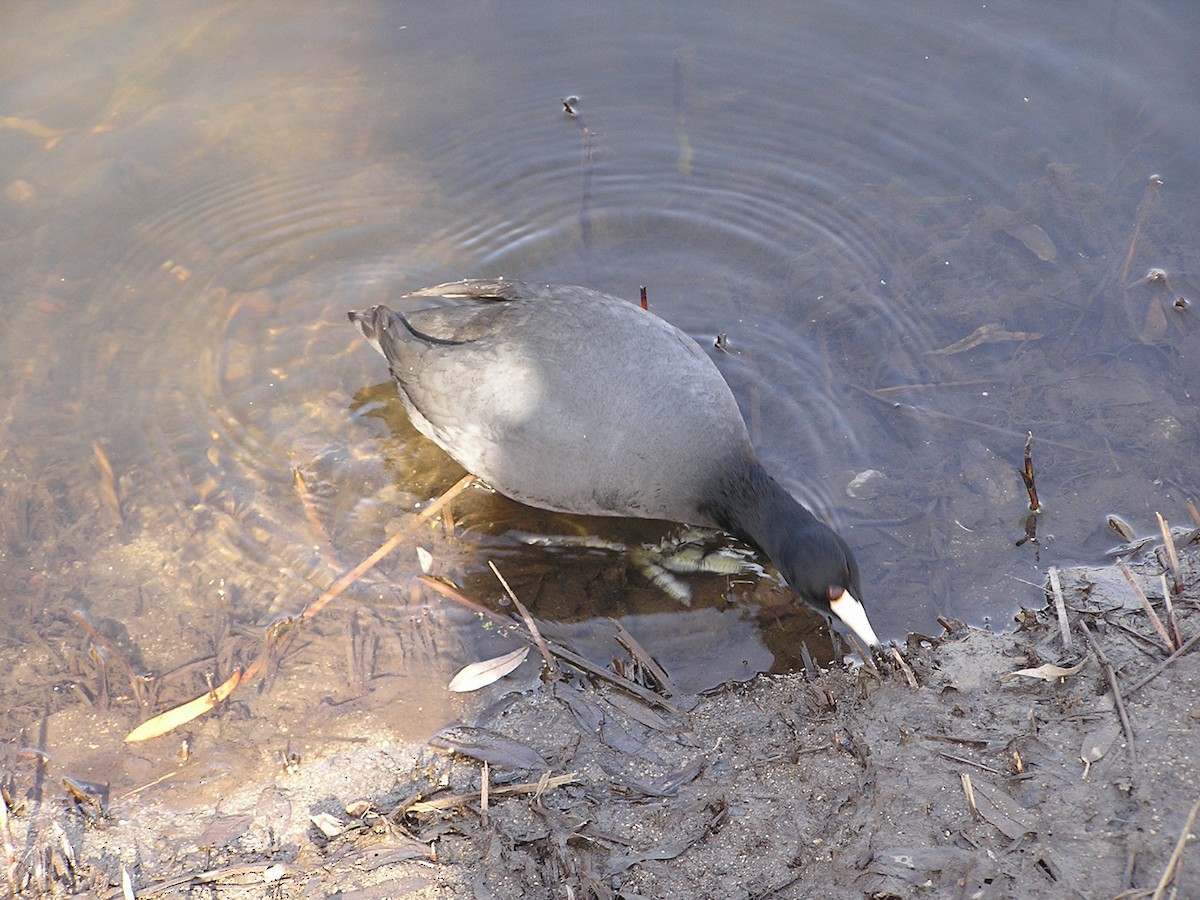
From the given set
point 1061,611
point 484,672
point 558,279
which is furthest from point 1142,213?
point 484,672

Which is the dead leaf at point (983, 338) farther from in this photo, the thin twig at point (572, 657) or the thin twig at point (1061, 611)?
the thin twig at point (572, 657)

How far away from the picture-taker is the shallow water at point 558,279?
3529 mm

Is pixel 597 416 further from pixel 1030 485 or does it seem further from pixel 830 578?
pixel 1030 485

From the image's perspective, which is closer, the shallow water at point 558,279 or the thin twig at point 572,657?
the thin twig at point 572,657

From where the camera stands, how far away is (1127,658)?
2809 mm

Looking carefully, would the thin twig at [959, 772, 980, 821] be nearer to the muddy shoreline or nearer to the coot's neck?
the muddy shoreline

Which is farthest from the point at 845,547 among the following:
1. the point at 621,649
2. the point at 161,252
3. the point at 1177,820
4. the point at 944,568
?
the point at 161,252

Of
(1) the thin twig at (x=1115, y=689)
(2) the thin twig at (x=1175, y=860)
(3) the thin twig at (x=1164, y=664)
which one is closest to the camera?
(2) the thin twig at (x=1175, y=860)

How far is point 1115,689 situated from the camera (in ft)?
8.64

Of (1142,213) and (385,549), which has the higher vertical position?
(1142,213)

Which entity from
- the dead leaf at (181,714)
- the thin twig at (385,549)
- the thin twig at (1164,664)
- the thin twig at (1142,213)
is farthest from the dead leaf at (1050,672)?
the dead leaf at (181,714)

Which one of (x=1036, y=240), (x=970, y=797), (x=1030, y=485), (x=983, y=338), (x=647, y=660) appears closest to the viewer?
(x=970, y=797)

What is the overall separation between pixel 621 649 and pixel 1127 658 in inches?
57.7

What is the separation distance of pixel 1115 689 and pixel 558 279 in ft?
9.12
